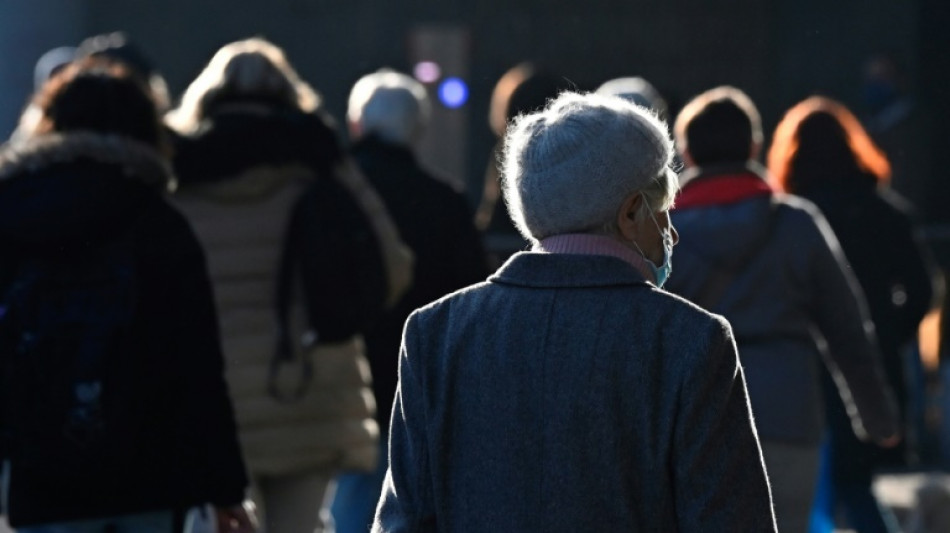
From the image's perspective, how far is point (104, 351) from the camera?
15.1 ft

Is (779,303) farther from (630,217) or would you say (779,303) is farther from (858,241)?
(630,217)

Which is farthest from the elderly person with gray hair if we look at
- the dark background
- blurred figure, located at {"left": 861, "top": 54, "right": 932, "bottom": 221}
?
the dark background

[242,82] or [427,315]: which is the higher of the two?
[427,315]

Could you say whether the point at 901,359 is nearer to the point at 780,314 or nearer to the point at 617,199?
the point at 780,314

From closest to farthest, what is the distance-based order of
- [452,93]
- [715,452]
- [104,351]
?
[715,452] → [104,351] → [452,93]

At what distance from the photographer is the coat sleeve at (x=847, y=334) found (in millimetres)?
5812

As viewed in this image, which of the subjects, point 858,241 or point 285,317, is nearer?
point 285,317

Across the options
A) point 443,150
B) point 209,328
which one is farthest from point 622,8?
point 209,328

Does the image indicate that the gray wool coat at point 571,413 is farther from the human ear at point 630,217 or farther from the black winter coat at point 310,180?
the black winter coat at point 310,180

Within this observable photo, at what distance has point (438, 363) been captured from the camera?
3.33 meters

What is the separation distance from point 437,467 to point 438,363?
0.17 metres

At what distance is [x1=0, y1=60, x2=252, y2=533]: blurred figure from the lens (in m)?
4.60

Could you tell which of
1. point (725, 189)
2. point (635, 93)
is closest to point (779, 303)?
point (725, 189)

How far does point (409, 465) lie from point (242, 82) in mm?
2915
